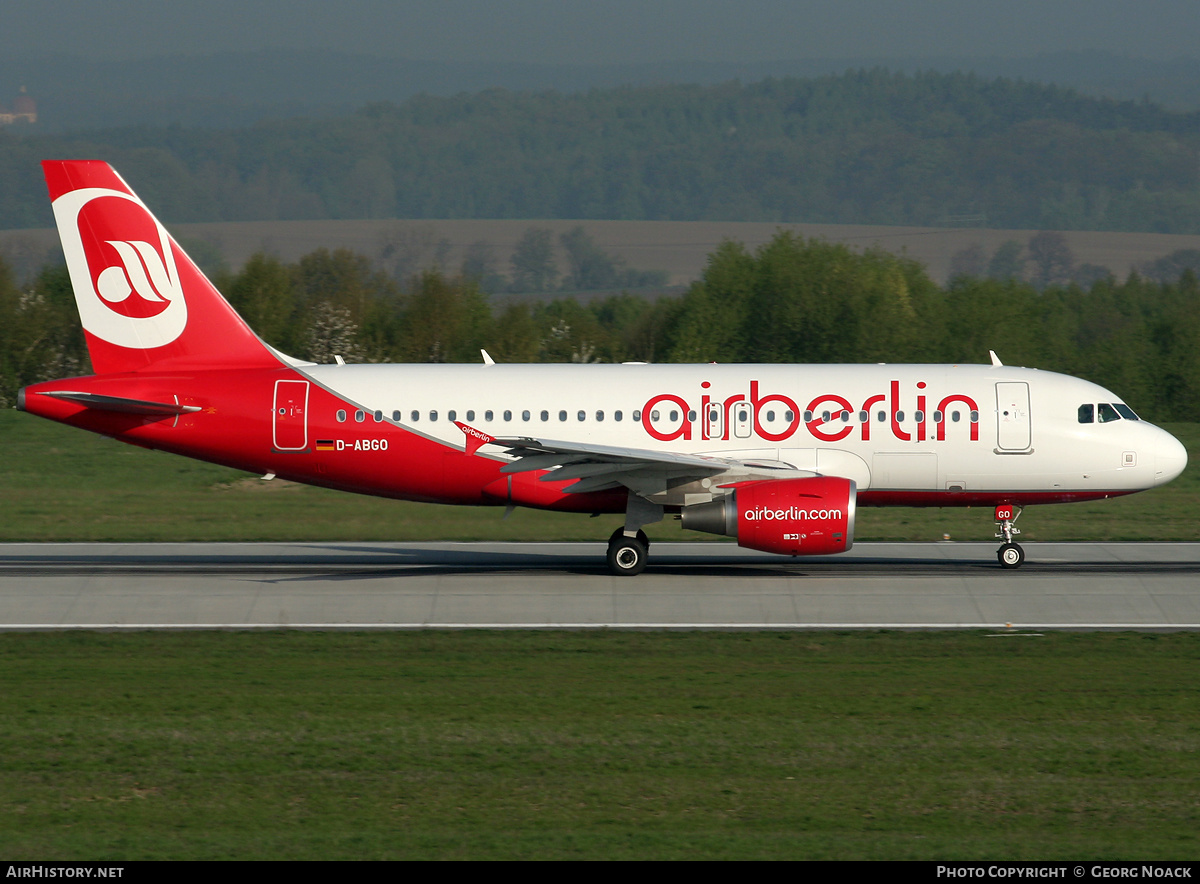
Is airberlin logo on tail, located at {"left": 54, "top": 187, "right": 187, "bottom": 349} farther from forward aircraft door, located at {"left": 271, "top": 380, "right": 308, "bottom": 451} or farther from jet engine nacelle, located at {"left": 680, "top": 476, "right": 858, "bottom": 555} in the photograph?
jet engine nacelle, located at {"left": 680, "top": 476, "right": 858, "bottom": 555}

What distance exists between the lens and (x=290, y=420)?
24.6 meters

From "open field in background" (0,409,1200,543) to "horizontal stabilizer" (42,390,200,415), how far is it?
18.8 ft

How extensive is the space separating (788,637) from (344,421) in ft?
31.4

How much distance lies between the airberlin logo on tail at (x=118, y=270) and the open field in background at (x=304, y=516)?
618cm

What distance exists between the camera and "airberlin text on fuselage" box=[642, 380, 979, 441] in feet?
80.7

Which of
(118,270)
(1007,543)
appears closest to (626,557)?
(1007,543)

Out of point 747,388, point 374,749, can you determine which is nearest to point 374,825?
point 374,749

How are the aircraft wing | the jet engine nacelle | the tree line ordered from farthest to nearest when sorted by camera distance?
the tree line → the aircraft wing → the jet engine nacelle

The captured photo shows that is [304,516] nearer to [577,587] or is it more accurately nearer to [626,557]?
[626,557]

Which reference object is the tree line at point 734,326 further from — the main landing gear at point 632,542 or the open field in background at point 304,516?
the main landing gear at point 632,542

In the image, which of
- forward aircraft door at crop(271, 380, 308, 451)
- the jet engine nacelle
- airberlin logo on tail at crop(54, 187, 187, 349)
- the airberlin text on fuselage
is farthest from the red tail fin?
the jet engine nacelle
